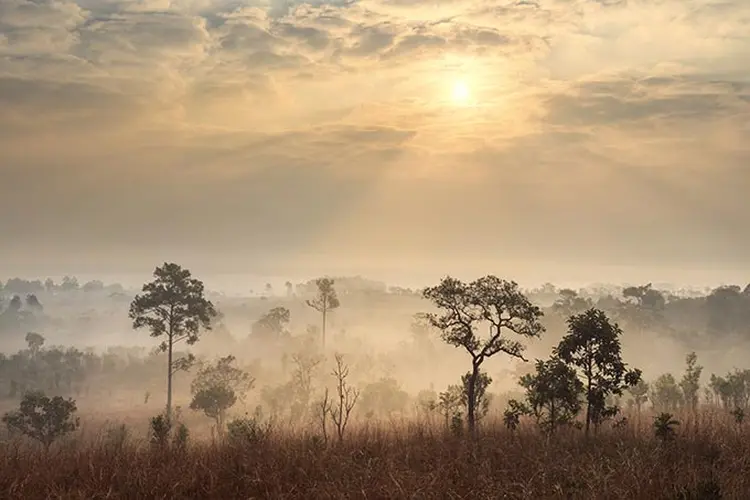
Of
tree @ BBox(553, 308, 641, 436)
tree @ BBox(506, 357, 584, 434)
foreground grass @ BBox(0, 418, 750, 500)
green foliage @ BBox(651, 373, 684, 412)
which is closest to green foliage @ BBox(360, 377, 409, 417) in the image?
green foliage @ BBox(651, 373, 684, 412)

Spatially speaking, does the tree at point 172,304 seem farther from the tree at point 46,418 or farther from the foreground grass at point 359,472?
the foreground grass at point 359,472

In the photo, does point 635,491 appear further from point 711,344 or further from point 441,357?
point 711,344

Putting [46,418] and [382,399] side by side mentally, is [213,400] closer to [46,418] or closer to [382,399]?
[46,418]

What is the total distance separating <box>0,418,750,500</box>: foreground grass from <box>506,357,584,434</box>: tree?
19.4 feet

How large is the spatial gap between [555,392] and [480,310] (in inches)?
164

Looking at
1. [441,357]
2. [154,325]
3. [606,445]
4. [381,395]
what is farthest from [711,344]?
[606,445]

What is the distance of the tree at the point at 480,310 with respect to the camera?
2100 centimetres

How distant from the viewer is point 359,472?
9.70 m

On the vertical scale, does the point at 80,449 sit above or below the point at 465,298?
below

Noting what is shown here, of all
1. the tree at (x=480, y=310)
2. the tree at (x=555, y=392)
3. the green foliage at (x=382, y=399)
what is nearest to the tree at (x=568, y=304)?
the green foliage at (x=382, y=399)

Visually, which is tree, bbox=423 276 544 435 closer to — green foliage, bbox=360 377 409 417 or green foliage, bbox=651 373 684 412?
green foliage, bbox=651 373 684 412

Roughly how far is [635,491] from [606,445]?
218 inches

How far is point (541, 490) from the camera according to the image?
30.4 ft

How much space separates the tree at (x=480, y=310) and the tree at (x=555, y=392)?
5.11 feet
